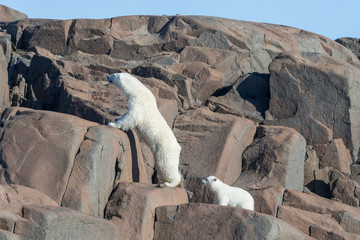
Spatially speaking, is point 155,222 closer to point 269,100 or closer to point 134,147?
point 134,147

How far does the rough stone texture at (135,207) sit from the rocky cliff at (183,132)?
3cm

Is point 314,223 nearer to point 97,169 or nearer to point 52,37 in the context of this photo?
point 97,169

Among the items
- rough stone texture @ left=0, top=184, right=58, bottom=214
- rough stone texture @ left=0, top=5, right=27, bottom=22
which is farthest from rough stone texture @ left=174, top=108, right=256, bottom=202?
rough stone texture @ left=0, top=5, right=27, bottom=22

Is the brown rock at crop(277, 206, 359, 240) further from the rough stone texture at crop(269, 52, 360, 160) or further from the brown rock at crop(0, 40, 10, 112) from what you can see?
the brown rock at crop(0, 40, 10, 112)

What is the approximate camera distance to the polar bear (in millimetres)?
13702

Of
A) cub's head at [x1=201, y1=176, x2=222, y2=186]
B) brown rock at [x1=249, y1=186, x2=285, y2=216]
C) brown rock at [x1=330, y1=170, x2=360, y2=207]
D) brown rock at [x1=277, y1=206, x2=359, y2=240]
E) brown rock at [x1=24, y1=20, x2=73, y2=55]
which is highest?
brown rock at [x1=24, y1=20, x2=73, y2=55]

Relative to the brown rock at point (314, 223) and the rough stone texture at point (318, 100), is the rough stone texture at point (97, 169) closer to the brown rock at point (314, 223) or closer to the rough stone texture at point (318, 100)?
the brown rock at point (314, 223)

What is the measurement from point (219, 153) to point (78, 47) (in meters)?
10.8

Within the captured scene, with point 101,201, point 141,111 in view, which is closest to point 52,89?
point 141,111

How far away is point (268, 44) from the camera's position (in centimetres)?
2488

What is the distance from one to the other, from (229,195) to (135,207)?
2.55 metres

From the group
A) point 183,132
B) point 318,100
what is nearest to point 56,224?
point 183,132

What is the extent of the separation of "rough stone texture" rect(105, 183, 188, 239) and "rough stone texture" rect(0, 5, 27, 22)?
61.9 feet

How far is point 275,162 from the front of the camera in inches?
633
